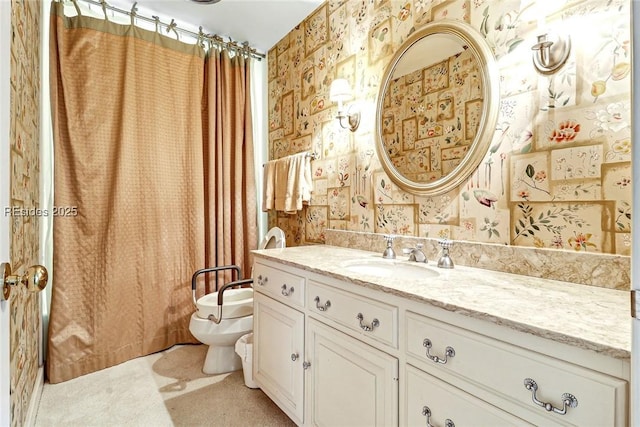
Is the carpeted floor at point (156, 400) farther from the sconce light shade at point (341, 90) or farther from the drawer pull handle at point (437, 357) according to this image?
the sconce light shade at point (341, 90)

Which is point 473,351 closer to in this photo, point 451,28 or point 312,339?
point 312,339

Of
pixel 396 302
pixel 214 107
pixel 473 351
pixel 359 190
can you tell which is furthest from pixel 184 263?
pixel 473 351

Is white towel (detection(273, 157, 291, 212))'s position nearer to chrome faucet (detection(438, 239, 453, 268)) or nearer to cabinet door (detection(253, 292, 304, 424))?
cabinet door (detection(253, 292, 304, 424))

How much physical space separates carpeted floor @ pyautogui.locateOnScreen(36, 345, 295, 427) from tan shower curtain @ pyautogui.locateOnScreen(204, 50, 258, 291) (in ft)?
2.38

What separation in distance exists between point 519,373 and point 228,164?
237 cm

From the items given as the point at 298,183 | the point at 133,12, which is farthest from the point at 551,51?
the point at 133,12

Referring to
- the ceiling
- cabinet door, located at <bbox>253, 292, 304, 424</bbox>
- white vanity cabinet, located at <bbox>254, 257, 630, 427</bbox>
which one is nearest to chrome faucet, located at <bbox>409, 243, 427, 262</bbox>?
white vanity cabinet, located at <bbox>254, 257, 630, 427</bbox>

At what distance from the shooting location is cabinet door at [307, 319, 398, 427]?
100 centimetres

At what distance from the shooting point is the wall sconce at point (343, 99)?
6.09ft

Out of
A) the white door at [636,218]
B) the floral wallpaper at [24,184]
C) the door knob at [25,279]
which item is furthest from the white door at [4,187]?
the white door at [636,218]

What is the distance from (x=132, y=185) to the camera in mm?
2180

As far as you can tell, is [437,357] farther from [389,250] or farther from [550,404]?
[389,250]

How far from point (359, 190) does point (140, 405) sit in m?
1.72

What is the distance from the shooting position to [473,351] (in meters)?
0.77
